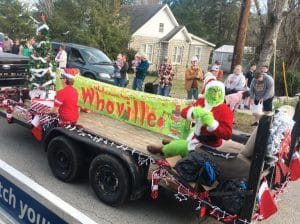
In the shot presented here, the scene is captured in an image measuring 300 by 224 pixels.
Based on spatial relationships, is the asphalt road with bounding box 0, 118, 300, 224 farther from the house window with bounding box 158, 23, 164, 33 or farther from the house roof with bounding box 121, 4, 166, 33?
the house window with bounding box 158, 23, 164, 33

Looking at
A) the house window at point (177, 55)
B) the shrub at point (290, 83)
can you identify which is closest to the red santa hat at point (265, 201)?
the shrub at point (290, 83)

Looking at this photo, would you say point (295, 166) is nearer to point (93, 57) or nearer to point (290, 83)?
point (93, 57)

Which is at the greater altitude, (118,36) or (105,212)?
(118,36)

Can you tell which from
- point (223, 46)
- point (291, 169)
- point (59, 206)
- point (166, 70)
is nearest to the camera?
point (59, 206)

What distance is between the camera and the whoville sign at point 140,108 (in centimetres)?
657

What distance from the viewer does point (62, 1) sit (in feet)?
80.3

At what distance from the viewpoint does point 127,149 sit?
4.71 metres

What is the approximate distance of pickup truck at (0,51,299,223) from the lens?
152 inches

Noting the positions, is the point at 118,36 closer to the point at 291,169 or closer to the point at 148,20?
the point at 148,20

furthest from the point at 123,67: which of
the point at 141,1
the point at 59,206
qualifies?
the point at 141,1

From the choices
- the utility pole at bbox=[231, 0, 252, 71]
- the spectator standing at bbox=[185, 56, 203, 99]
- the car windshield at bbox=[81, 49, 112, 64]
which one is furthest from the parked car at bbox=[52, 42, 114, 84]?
the utility pole at bbox=[231, 0, 252, 71]

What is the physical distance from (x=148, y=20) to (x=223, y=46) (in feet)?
69.0

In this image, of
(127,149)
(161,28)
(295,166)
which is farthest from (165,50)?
(127,149)

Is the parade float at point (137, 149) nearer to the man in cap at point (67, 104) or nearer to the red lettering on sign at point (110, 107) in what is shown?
the red lettering on sign at point (110, 107)
